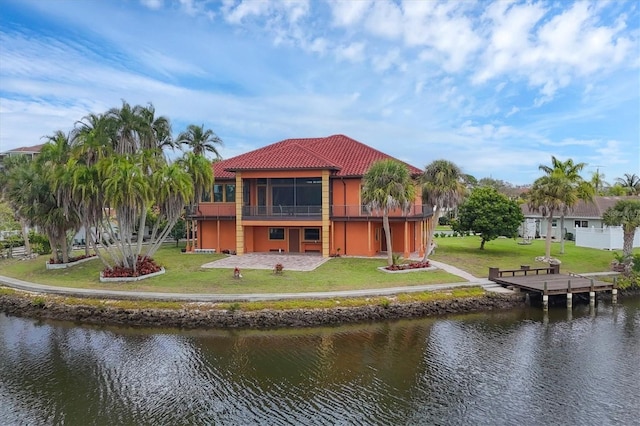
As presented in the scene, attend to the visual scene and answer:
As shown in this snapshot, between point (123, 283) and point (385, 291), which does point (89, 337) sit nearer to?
point (123, 283)

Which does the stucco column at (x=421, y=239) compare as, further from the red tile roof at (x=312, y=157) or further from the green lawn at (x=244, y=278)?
the green lawn at (x=244, y=278)

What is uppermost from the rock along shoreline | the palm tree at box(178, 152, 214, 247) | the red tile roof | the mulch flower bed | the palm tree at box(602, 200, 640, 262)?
the red tile roof

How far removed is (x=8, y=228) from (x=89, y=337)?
3567 centimetres

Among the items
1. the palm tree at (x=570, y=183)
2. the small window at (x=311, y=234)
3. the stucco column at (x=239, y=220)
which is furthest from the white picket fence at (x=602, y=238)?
the stucco column at (x=239, y=220)

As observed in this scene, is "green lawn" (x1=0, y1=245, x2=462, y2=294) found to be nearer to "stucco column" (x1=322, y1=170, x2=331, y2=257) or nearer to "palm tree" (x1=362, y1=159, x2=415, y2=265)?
"stucco column" (x1=322, y1=170, x2=331, y2=257)

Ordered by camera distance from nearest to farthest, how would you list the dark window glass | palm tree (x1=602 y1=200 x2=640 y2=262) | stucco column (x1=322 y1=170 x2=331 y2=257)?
1. palm tree (x1=602 y1=200 x2=640 y2=262)
2. stucco column (x1=322 y1=170 x2=331 y2=257)
3. the dark window glass

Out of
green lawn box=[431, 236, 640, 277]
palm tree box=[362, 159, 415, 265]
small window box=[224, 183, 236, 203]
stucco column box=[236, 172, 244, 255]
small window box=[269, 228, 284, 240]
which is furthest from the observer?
small window box=[224, 183, 236, 203]

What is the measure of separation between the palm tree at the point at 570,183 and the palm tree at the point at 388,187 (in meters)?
12.4

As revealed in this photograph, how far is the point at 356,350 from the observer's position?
53.5ft

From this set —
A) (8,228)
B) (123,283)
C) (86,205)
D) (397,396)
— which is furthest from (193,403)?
(8,228)

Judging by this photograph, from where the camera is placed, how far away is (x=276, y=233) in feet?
112

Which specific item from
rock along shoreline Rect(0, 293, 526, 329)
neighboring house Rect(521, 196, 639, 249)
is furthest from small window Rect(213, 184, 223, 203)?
neighboring house Rect(521, 196, 639, 249)

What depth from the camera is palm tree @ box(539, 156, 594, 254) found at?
30078 mm

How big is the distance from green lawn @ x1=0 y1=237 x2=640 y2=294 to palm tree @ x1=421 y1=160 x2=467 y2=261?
4.31 m
